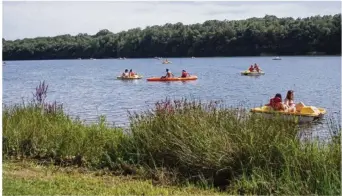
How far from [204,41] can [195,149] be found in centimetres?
8480

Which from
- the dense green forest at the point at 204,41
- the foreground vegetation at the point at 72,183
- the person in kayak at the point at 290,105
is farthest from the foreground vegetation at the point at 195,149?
the dense green forest at the point at 204,41

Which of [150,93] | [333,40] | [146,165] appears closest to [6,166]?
[146,165]

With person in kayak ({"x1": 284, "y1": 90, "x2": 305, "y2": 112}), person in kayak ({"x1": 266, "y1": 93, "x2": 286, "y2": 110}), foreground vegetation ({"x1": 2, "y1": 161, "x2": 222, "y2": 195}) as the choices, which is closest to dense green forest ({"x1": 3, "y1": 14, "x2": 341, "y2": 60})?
person in kayak ({"x1": 284, "y1": 90, "x2": 305, "y2": 112})

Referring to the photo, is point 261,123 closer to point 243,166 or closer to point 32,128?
point 243,166

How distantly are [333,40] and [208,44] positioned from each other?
25.7 metres

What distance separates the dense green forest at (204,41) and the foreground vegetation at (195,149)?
58.5m

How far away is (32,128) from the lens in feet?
26.6

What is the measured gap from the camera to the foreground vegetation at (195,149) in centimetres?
601

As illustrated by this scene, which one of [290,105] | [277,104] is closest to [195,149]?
[277,104]

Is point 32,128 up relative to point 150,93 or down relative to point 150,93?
up

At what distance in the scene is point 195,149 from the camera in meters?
6.77

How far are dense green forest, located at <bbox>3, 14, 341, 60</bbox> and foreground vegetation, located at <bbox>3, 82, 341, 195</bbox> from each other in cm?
5849

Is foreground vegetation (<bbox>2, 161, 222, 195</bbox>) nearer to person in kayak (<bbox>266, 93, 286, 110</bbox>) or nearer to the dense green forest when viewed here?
person in kayak (<bbox>266, 93, 286, 110</bbox>)

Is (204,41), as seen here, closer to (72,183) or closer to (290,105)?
(290,105)
